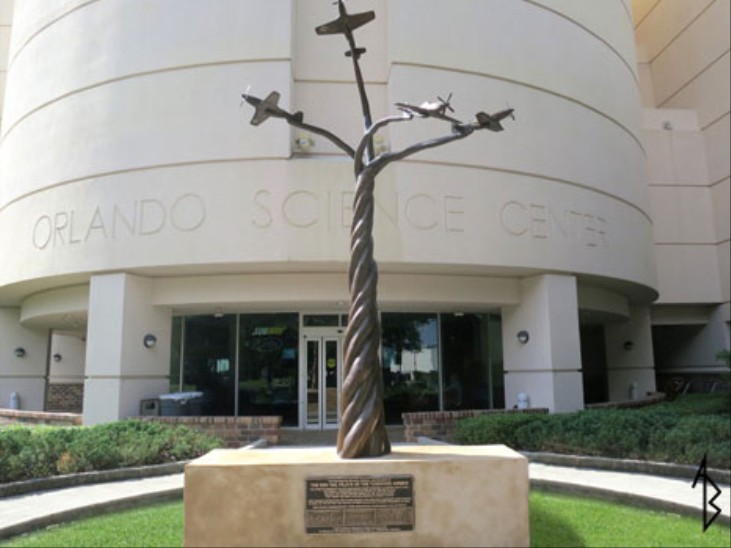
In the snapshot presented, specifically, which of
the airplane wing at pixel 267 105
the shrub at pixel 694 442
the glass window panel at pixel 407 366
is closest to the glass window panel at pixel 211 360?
the glass window panel at pixel 407 366

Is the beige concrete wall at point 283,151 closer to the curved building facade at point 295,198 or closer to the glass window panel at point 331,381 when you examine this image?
the curved building facade at point 295,198

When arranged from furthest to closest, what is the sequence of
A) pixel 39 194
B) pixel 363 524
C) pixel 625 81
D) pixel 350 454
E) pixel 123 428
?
pixel 625 81 < pixel 39 194 < pixel 123 428 < pixel 350 454 < pixel 363 524

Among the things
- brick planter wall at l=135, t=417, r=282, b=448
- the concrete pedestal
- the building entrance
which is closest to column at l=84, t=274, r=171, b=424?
brick planter wall at l=135, t=417, r=282, b=448

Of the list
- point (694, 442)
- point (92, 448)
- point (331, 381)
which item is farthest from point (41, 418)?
point (694, 442)

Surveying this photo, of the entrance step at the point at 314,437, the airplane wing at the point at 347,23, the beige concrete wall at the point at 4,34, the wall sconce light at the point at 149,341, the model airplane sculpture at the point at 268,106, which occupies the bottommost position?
the entrance step at the point at 314,437

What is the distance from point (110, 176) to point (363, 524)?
11.4 metres

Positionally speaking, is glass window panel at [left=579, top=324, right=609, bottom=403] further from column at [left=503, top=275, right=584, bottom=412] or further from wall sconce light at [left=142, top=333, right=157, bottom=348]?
wall sconce light at [left=142, top=333, right=157, bottom=348]

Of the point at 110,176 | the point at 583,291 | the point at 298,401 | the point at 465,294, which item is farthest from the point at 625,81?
the point at 110,176

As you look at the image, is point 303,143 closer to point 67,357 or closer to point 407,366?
point 407,366

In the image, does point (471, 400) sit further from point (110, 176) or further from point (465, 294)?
point (110, 176)

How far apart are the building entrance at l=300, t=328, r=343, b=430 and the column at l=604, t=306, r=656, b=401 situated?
10.6m

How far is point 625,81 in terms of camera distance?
18.5 metres

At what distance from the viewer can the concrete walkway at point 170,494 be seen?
714cm

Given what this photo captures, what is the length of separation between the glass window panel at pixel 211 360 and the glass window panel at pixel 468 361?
18.6 ft
